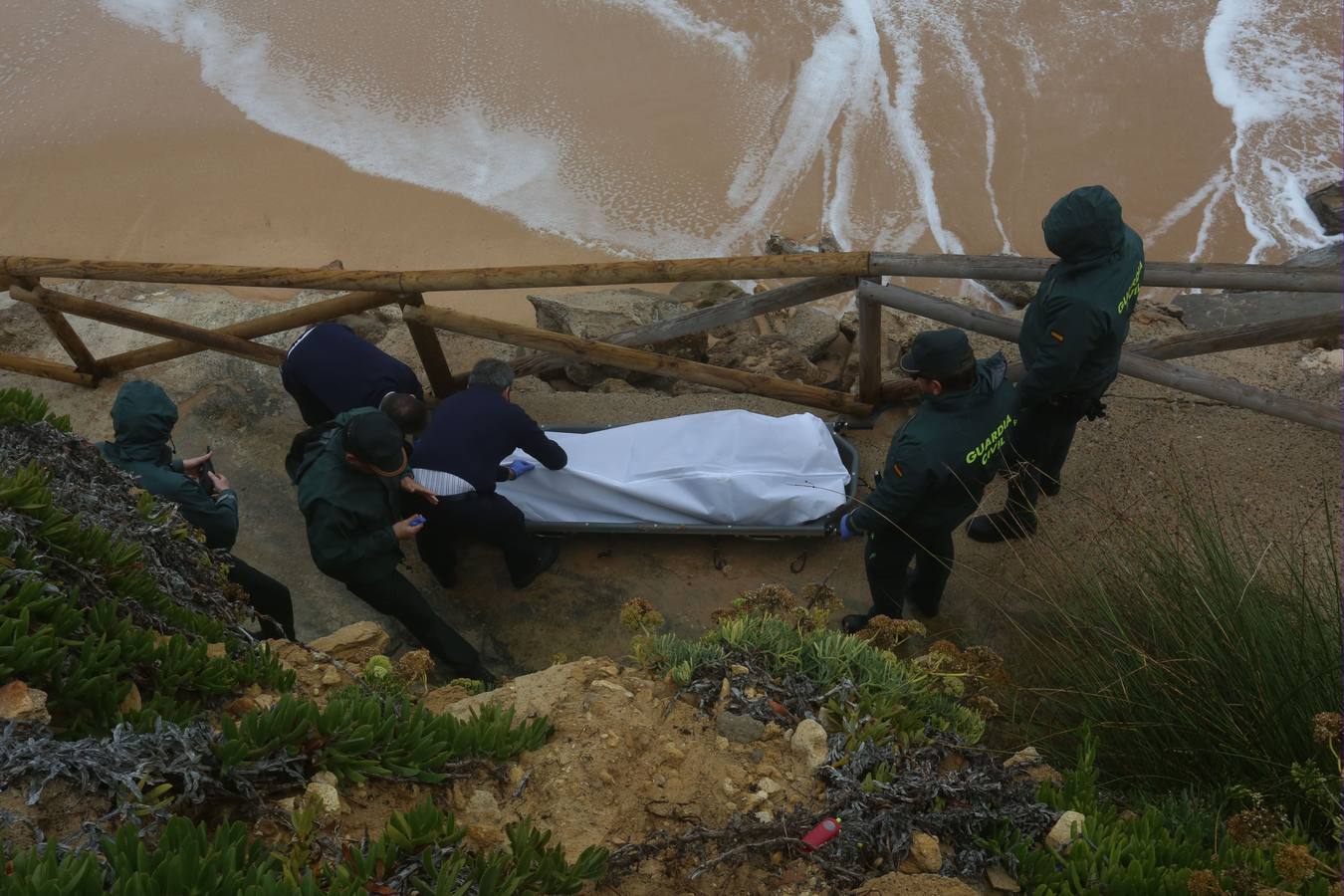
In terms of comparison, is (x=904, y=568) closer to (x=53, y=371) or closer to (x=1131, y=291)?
(x=1131, y=291)

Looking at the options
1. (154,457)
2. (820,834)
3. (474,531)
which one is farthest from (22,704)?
(474,531)

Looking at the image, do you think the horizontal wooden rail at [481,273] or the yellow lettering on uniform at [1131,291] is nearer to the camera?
the yellow lettering on uniform at [1131,291]

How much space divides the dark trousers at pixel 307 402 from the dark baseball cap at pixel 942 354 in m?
3.03

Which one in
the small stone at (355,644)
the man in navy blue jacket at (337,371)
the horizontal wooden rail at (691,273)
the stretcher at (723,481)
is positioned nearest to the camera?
the small stone at (355,644)

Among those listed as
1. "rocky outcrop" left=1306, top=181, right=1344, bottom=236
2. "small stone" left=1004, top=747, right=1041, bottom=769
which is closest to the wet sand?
"rocky outcrop" left=1306, top=181, right=1344, bottom=236

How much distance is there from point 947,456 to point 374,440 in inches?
89.2

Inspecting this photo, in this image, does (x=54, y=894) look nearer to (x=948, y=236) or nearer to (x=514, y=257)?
(x=514, y=257)

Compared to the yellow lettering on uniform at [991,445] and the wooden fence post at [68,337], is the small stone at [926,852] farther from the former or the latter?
the wooden fence post at [68,337]

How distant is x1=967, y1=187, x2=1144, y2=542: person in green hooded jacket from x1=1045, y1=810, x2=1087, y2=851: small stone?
1.76 meters

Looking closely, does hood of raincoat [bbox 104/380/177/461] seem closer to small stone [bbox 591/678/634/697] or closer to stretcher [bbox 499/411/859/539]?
stretcher [bbox 499/411/859/539]

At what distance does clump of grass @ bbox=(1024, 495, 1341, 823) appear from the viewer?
9.50ft

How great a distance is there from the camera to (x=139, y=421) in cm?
418

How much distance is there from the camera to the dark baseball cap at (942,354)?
387 centimetres

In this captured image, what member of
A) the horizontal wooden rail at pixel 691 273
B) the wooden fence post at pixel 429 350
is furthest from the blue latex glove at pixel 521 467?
the wooden fence post at pixel 429 350
